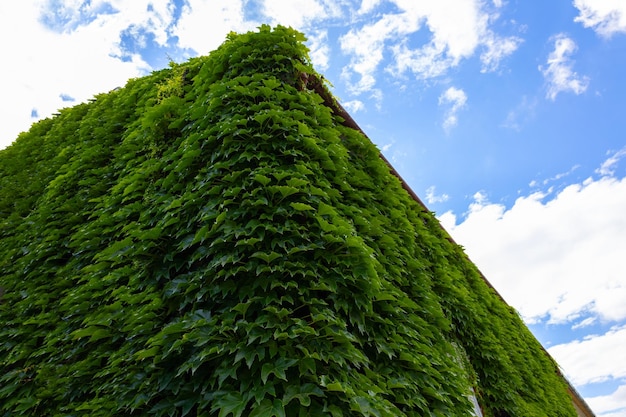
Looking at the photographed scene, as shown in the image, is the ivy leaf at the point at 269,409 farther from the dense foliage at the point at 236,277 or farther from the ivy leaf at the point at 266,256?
the ivy leaf at the point at 266,256

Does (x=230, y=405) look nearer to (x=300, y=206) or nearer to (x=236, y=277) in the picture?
(x=236, y=277)

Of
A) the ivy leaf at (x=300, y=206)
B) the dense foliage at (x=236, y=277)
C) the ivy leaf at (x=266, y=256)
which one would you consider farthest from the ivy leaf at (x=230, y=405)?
the ivy leaf at (x=300, y=206)

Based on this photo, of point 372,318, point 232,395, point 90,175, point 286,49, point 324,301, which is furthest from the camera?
point 90,175

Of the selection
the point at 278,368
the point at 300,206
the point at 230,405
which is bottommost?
the point at 230,405

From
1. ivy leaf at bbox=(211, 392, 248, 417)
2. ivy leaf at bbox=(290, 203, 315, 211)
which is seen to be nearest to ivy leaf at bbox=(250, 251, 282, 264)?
ivy leaf at bbox=(290, 203, 315, 211)

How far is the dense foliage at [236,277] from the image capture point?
214 centimetres

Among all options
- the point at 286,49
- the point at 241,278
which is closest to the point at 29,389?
the point at 241,278

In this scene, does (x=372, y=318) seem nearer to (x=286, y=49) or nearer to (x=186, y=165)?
(x=186, y=165)

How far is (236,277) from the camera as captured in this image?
7.93ft

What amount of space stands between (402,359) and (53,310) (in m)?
3.15

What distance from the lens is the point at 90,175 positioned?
487 centimetres

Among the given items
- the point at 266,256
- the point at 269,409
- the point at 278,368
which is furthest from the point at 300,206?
the point at 269,409

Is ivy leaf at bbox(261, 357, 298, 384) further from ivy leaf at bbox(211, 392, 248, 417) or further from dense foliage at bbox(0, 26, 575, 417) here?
ivy leaf at bbox(211, 392, 248, 417)

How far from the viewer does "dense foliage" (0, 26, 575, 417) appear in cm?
214
